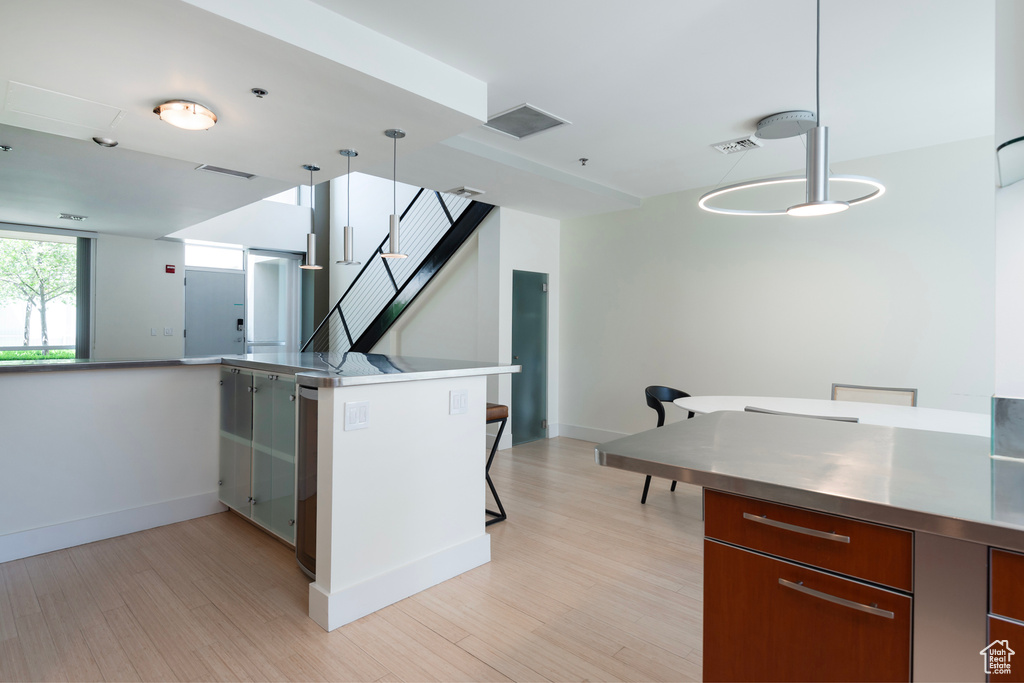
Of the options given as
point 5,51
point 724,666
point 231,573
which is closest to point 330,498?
point 231,573

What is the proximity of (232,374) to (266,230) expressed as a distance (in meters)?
5.05

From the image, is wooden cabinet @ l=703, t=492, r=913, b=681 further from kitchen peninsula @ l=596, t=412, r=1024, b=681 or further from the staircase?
the staircase

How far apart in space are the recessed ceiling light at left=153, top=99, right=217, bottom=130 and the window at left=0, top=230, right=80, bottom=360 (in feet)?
17.6

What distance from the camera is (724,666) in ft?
4.32

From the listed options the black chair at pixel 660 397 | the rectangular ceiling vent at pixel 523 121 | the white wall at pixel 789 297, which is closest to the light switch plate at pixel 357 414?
the rectangular ceiling vent at pixel 523 121

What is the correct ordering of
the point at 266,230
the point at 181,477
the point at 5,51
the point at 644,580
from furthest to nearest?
the point at 266,230, the point at 181,477, the point at 644,580, the point at 5,51

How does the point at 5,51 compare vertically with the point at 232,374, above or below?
above

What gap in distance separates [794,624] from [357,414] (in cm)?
179

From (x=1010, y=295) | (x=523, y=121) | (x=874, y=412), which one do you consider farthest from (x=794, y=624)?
(x=523, y=121)

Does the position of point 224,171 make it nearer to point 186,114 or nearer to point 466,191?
point 186,114

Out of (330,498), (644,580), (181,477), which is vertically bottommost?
(644,580)

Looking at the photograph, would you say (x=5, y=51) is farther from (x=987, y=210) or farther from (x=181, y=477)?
(x=987, y=210)

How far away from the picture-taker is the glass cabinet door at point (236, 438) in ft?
10.7

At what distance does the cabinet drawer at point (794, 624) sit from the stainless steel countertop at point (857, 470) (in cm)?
23
